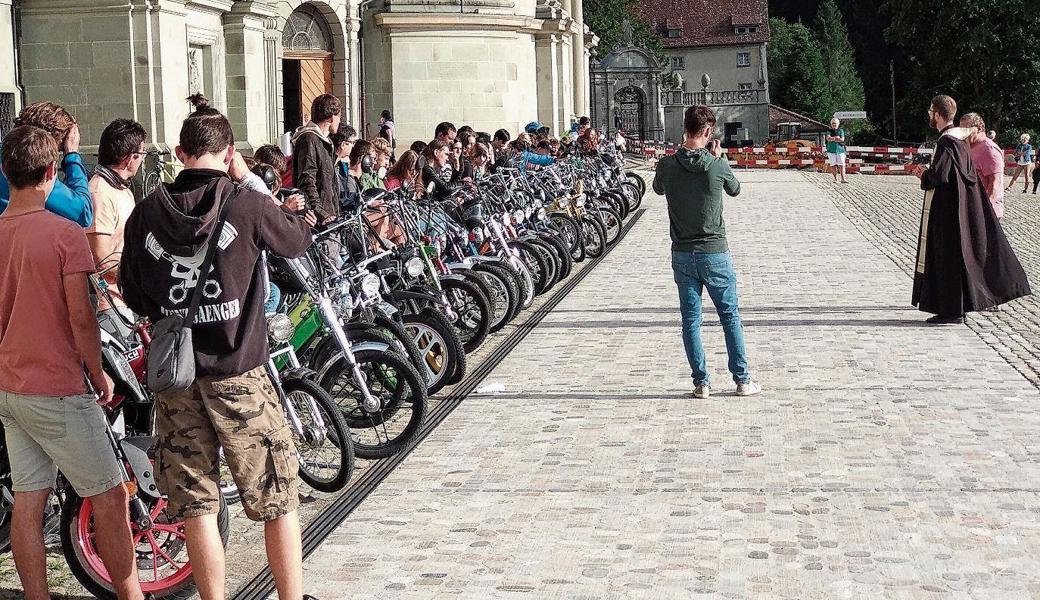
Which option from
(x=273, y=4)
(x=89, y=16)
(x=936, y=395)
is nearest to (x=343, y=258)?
(x=936, y=395)

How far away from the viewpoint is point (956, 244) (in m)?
11.8

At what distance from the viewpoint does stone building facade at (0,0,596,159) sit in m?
17.2

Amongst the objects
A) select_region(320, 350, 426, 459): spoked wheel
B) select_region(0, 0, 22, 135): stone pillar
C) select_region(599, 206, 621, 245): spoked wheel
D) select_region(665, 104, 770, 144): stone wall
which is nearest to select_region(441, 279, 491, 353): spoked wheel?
select_region(320, 350, 426, 459): spoked wheel

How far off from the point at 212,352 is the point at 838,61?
111 metres

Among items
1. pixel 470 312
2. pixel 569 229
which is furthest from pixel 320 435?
pixel 569 229

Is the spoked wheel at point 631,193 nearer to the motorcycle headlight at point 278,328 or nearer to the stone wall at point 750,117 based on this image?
the motorcycle headlight at point 278,328

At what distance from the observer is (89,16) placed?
17.2m

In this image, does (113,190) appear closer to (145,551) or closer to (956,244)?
(145,551)

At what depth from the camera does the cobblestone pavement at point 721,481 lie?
17.9 ft

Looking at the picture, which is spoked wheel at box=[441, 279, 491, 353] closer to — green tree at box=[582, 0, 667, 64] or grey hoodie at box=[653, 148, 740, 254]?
grey hoodie at box=[653, 148, 740, 254]

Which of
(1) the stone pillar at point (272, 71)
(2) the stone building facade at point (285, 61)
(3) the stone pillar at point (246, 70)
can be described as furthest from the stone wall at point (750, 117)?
(3) the stone pillar at point (246, 70)

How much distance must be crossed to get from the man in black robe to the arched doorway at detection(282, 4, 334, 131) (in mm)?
14728

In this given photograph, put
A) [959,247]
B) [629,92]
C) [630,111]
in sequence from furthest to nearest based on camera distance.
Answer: [630,111] → [629,92] → [959,247]

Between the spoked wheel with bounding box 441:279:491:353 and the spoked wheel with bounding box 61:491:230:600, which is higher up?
the spoked wheel with bounding box 441:279:491:353
